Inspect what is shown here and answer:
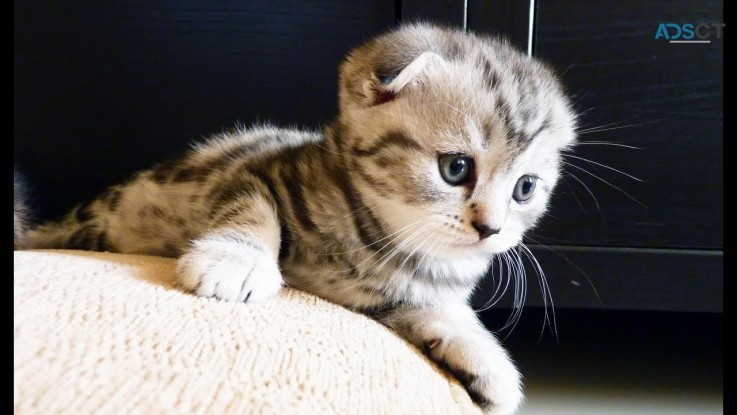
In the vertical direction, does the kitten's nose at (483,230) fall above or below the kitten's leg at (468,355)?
above

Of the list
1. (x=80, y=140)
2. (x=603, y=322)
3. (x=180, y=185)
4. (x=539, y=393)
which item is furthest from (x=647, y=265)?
(x=80, y=140)

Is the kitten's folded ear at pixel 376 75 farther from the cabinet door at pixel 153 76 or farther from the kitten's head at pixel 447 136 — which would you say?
the cabinet door at pixel 153 76

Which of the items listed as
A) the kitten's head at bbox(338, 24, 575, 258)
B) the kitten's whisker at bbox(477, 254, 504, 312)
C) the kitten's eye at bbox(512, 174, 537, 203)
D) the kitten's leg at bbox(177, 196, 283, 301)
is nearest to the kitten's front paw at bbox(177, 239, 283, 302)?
the kitten's leg at bbox(177, 196, 283, 301)

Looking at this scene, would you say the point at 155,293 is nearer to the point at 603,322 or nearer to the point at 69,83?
the point at 69,83

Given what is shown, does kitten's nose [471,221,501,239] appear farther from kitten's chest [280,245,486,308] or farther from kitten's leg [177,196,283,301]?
kitten's leg [177,196,283,301]

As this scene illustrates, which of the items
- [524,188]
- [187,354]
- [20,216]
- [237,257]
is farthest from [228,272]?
[20,216]

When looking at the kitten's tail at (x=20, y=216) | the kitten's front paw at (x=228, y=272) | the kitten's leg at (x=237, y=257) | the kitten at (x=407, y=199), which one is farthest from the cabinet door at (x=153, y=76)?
the kitten's front paw at (x=228, y=272)

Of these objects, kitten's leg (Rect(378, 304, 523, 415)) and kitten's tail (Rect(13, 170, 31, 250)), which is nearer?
kitten's leg (Rect(378, 304, 523, 415))
